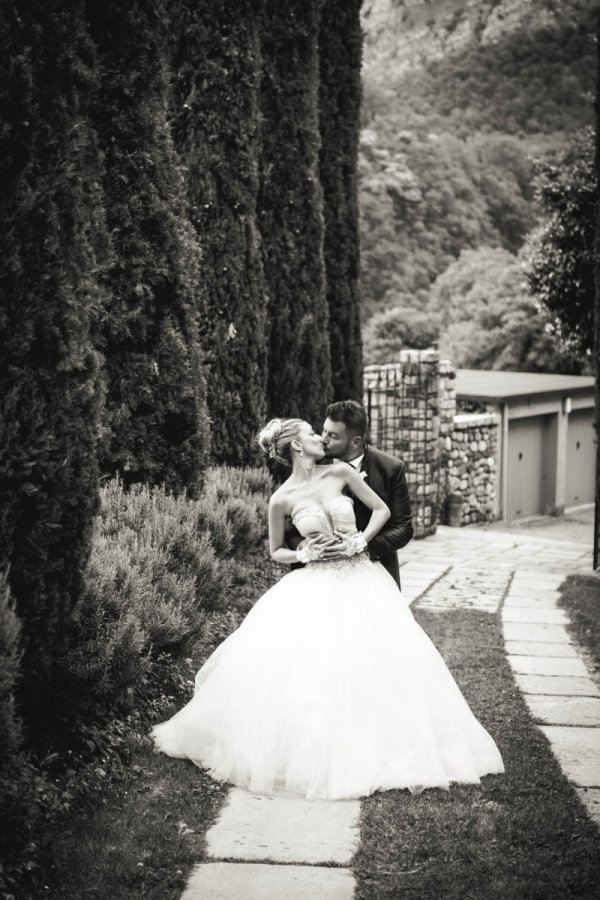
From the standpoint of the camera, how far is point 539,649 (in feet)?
25.9

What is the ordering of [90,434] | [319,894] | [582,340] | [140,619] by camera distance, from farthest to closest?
[582,340] → [140,619] → [90,434] → [319,894]

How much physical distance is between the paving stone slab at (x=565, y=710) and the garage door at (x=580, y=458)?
1878cm

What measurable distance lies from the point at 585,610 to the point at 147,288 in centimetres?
516

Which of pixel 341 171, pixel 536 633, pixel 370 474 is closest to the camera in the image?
pixel 370 474

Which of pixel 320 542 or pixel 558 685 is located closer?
pixel 320 542

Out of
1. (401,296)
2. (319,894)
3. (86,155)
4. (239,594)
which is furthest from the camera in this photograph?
(401,296)

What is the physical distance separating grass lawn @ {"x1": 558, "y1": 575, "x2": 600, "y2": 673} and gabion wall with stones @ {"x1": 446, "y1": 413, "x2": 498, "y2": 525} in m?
6.63

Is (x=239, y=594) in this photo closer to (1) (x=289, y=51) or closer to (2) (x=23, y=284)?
(2) (x=23, y=284)

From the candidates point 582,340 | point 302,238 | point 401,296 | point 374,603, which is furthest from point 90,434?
point 401,296

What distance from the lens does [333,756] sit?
470 cm

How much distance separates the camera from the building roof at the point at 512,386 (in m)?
20.6

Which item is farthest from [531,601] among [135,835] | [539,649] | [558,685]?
[135,835]

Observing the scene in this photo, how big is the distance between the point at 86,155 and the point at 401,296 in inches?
1542

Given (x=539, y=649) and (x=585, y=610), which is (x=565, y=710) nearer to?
(x=539, y=649)
